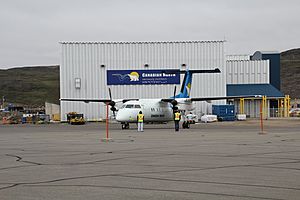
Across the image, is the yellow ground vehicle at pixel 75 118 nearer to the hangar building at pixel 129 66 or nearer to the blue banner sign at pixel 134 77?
the hangar building at pixel 129 66

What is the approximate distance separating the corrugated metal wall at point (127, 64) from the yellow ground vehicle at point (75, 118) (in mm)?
3169

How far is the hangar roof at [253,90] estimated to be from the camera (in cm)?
6719

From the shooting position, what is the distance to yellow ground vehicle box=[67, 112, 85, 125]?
183 feet

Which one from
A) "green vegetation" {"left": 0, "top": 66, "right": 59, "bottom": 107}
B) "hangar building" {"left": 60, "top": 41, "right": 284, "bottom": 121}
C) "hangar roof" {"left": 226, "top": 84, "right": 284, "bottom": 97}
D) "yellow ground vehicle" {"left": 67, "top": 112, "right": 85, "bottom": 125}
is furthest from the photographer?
"green vegetation" {"left": 0, "top": 66, "right": 59, "bottom": 107}

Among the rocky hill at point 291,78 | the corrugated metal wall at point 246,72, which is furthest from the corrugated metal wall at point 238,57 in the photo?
the rocky hill at point 291,78

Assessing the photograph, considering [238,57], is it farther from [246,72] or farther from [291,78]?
[291,78]

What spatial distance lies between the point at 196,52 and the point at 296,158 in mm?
50200

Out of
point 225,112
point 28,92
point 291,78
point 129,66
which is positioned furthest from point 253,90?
point 28,92

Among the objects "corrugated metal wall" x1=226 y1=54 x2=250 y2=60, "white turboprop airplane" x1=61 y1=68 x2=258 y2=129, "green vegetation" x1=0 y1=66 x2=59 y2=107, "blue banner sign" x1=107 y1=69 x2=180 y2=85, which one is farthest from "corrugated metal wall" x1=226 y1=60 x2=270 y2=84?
"green vegetation" x1=0 y1=66 x2=59 y2=107

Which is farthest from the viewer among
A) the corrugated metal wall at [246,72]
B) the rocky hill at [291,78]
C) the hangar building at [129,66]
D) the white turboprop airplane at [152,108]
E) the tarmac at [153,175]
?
the rocky hill at [291,78]

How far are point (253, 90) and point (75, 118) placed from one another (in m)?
25.1

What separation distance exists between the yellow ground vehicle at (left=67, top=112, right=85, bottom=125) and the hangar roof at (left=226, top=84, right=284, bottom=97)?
68.9 ft

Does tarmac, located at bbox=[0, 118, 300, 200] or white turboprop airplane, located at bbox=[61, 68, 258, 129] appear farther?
white turboprop airplane, located at bbox=[61, 68, 258, 129]

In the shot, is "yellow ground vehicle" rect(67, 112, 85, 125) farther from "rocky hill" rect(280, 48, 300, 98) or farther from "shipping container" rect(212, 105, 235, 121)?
"rocky hill" rect(280, 48, 300, 98)
